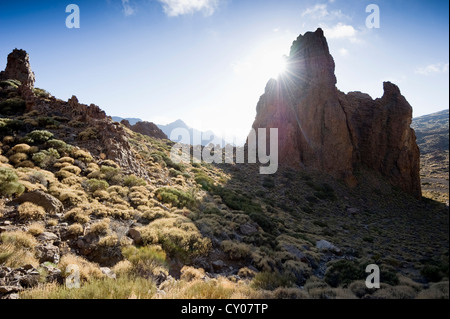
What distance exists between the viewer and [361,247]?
14398 mm

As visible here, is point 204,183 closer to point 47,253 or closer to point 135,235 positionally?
point 135,235

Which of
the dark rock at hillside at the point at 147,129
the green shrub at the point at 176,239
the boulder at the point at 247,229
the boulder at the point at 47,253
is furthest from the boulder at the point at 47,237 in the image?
the dark rock at hillside at the point at 147,129

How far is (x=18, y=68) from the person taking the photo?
30391 millimetres

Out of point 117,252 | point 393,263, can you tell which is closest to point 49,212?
point 117,252

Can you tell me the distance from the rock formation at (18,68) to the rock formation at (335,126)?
39309 mm

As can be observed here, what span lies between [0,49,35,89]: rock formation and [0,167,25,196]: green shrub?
95.4ft

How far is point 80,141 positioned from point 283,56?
40584 mm

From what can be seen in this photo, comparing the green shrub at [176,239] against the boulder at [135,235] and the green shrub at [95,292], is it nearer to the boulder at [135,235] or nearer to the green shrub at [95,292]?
the boulder at [135,235]

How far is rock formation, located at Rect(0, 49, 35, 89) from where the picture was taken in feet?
97.7

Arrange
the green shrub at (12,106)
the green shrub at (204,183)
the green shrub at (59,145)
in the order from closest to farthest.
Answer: the green shrub at (59,145), the green shrub at (12,106), the green shrub at (204,183)

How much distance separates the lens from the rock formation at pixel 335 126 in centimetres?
3609

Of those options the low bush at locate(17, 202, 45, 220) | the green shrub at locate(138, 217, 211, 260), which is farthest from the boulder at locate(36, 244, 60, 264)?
the green shrub at locate(138, 217, 211, 260)

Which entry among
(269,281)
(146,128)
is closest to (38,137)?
(269,281)
